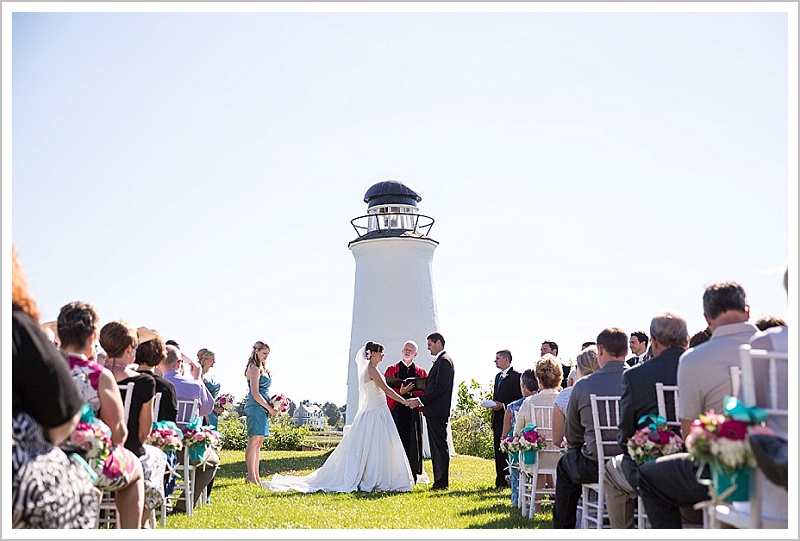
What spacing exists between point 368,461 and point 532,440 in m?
4.08

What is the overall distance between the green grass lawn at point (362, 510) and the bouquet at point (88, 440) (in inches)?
125

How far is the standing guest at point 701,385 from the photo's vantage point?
483 cm

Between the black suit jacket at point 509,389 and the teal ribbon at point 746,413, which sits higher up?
the black suit jacket at point 509,389

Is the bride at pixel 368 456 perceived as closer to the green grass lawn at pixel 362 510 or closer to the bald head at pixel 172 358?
the green grass lawn at pixel 362 510

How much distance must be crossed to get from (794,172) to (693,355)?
1221 millimetres

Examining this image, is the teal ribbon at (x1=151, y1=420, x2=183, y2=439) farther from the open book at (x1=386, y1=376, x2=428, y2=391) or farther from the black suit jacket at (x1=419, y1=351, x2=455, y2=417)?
the open book at (x1=386, y1=376, x2=428, y2=391)

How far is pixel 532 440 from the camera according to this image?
833cm

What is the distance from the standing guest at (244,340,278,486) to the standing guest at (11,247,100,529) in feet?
26.4

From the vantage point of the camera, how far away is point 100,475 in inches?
202

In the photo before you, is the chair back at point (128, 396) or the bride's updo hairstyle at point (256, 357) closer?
the chair back at point (128, 396)

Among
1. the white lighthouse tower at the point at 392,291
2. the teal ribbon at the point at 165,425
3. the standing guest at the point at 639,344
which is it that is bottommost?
the teal ribbon at the point at 165,425


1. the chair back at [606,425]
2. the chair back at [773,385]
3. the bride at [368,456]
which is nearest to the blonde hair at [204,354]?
the bride at [368,456]

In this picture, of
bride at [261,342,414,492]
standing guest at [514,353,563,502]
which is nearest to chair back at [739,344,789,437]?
standing guest at [514,353,563,502]

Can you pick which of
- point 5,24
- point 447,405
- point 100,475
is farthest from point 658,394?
point 447,405
